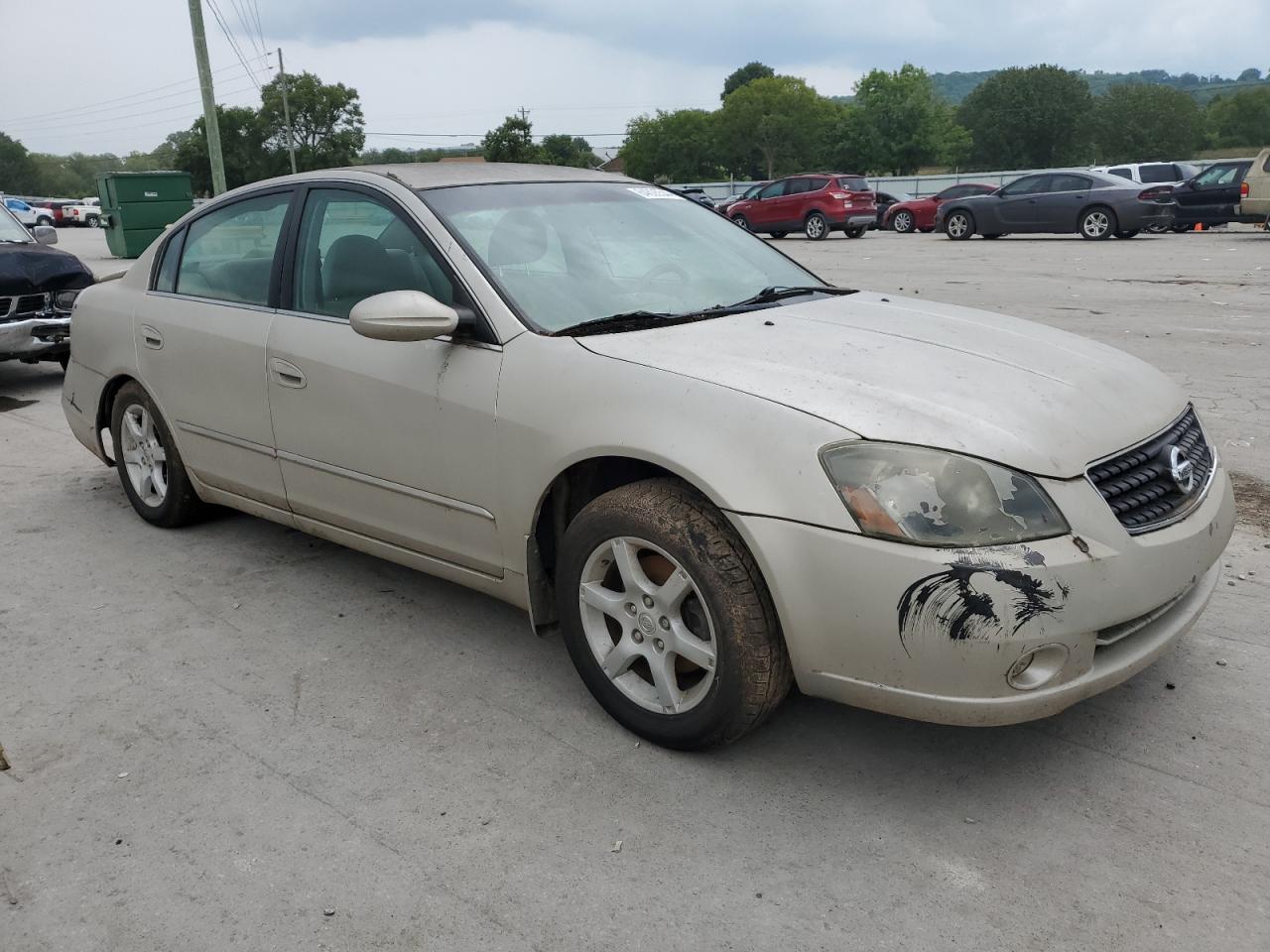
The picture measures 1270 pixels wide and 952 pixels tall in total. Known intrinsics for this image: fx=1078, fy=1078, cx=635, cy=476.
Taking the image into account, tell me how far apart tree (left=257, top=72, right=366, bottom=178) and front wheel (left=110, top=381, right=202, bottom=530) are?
293ft

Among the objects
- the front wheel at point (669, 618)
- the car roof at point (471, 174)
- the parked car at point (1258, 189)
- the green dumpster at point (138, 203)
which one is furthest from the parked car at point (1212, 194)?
the front wheel at point (669, 618)

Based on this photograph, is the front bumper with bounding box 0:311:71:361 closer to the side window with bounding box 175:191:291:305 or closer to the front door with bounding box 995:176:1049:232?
the side window with bounding box 175:191:291:305

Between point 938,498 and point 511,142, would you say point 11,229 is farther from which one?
point 511,142

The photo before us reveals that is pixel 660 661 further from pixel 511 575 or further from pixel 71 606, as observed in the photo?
pixel 71 606

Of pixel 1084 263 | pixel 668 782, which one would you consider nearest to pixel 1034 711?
pixel 668 782

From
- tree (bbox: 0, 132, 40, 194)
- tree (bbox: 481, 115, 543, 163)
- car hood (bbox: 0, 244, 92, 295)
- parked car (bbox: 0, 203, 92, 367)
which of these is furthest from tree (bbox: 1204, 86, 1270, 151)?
tree (bbox: 0, 132, 40, 194)

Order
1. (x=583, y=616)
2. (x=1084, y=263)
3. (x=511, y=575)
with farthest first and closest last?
(x=1084, y=263) → (x=511, y=575) → (x=583, y=616)

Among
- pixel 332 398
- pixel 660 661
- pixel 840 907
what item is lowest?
pixel 840 907

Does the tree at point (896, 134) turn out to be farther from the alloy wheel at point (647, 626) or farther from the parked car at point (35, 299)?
the alloy wheel at point (647, 626)

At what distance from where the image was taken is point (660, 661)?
2.92 m

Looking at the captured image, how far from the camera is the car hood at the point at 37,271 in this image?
847cm

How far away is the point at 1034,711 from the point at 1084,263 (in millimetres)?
14939

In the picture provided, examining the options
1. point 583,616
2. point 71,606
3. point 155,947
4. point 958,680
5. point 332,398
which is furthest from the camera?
point 71,606

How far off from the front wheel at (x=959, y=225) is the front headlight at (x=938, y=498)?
856 inches
